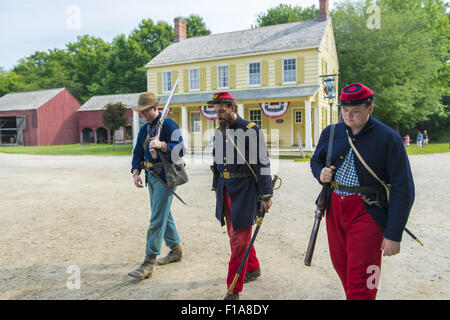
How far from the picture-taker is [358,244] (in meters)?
2.76

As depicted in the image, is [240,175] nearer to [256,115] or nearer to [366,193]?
[366,193]

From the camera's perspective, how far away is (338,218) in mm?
2951

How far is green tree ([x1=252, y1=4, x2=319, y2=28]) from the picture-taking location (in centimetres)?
4472

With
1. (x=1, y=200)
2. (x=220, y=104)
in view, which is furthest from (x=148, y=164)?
(x=1, y=200)

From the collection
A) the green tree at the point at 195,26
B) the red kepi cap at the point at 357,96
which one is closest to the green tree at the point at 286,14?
the green tree at the point at 195,26

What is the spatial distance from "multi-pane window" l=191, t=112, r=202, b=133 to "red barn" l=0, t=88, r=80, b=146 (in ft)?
71.6

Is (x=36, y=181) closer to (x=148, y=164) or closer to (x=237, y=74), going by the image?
(x=148, y=164)

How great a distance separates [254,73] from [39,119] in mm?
27152

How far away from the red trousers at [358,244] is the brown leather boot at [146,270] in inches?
89.9

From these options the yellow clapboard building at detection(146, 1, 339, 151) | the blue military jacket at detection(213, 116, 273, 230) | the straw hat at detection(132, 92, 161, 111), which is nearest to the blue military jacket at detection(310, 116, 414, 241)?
the blue military jacket at detection(213, 116, 273, 230)

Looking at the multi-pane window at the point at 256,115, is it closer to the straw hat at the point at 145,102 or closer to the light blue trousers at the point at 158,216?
the straw hat at the point at 145,102

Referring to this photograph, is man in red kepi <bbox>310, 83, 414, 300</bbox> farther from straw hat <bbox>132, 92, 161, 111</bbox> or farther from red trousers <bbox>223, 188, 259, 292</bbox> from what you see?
straw hat <bbox>132, 92, 161, 111</bbox>

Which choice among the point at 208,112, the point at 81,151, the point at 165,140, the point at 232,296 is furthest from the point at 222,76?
the point at 232,296

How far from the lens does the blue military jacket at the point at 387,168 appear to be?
103 inches
